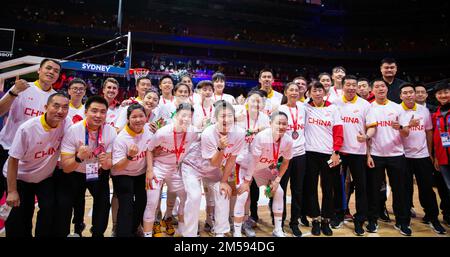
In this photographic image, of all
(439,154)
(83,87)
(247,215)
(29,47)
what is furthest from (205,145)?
(29,47)

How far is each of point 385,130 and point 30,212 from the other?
4301mm

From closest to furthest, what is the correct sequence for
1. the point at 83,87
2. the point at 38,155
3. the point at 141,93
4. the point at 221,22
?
the point at 38,155 → the point at 83,87 → the point at 141,93 → the point at 221,22

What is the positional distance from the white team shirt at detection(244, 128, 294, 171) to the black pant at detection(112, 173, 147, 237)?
1.25 m

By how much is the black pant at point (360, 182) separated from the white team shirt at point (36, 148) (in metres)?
3.55

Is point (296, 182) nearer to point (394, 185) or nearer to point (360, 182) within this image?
point (360, 182)

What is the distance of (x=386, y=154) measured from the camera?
3.61 meters

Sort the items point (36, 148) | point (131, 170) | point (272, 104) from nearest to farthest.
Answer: point (36, 148) → point (131, 170) → point (272, 104)

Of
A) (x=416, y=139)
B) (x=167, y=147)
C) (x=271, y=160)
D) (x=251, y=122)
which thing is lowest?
(x=271, y=160)

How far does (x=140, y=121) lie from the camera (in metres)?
2.82

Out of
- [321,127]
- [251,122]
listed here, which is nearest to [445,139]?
[321,127]

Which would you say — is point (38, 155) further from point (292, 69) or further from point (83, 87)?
point (292, 69)
